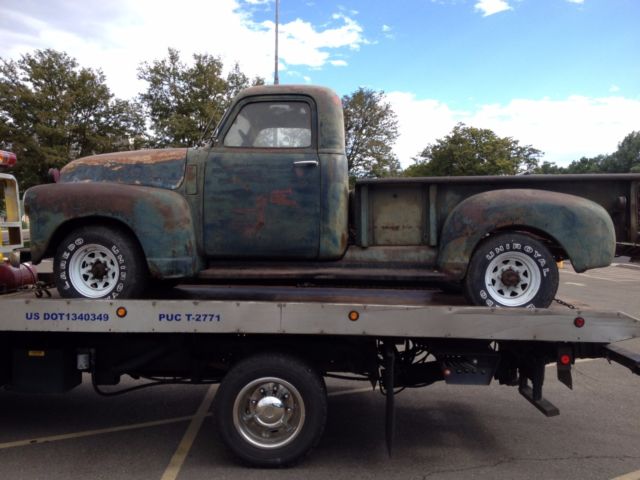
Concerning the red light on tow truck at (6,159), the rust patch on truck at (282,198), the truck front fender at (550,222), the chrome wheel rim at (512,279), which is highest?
the red light on tow truck at (6,159)

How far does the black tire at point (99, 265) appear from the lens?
156 inches

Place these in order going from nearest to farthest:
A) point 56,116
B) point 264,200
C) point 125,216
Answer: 1. point 125,216
2. point 264,200
3. point 56,116

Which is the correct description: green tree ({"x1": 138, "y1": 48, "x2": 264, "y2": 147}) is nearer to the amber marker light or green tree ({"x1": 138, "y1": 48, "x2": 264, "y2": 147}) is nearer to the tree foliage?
the amber marker light

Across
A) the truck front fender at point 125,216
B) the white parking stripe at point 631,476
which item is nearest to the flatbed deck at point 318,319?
the truck front fender at point 125,216

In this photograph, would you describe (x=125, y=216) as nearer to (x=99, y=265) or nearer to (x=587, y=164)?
(x=99, y=265)

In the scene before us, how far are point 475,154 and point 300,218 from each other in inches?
1143

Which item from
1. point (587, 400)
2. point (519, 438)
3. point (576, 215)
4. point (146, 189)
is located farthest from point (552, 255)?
point (146, 189)

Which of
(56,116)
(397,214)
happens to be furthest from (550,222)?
(56,116)

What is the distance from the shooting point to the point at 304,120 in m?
4.29

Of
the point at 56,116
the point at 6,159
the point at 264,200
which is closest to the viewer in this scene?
the point at 264,200

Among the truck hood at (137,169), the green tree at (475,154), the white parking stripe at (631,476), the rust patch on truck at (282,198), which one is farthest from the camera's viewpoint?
the green tree at (475,154)

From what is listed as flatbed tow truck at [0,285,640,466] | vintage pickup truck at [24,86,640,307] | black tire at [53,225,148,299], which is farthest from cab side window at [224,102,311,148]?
flatbed tow truck at [0,285,640,466]

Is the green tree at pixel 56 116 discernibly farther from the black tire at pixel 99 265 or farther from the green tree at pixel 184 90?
the black tire at pixel 99 265

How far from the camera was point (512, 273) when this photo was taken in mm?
3863
